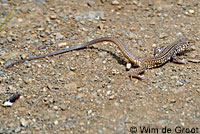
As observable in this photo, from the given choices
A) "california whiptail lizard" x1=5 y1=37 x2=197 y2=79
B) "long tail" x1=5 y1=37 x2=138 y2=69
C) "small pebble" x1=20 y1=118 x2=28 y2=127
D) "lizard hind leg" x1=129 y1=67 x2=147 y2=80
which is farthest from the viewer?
"long tail" x1=5 y1=37 x2=138 y2=69

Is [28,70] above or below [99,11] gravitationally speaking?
below

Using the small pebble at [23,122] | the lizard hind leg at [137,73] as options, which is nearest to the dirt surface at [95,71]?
the small pebble at [23,122]

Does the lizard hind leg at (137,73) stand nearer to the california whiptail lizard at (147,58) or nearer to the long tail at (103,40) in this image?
the california whiptail lizard at (147,58)

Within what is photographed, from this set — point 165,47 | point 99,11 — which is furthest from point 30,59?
point 165,47

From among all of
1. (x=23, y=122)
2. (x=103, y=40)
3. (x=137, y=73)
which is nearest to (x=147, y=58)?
(x=137, y=73)

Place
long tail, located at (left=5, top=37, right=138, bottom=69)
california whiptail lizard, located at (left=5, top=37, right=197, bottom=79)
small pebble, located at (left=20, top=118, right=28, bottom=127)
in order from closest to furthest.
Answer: small pebble, located at (left=20, top=118, right=28, bottom=127), california whiptail lizard, located at (left=5, top=37, right=197, bottom=79), long tail, located at (left=5, top=37, right=138, bottom=69)

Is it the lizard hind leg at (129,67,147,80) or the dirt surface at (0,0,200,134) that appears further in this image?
the lizard hind leg at (129,67,147,80)

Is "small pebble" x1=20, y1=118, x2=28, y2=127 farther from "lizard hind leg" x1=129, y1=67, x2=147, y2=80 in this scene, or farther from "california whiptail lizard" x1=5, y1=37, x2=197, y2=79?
"lizard hind leg" x1=129, y1=67, x2=147, y2=80

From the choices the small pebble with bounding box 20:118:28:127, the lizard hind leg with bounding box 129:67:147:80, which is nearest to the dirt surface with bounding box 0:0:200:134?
the small pebble with bounding box 20:118:28:127

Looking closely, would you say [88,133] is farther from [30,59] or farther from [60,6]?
[60,6]

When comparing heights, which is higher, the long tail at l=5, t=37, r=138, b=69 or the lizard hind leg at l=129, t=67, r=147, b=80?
the long tail at l=5, t=37, r=138, b=69
